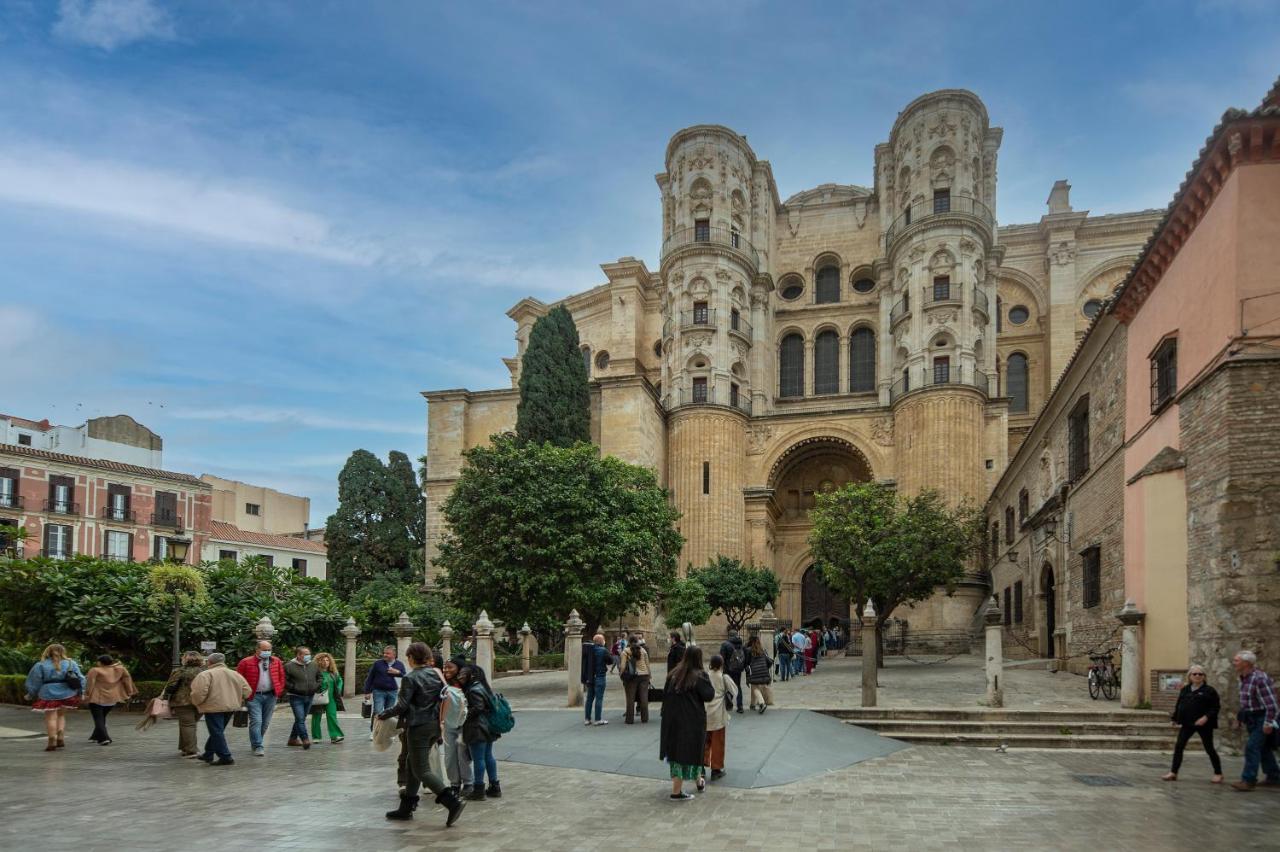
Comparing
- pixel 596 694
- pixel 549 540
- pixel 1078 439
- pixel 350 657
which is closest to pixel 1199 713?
pixel 596 694

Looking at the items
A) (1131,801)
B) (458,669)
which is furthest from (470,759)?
(1131,801)

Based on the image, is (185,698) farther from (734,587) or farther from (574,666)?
(734,587)

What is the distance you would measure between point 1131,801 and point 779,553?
113 feet

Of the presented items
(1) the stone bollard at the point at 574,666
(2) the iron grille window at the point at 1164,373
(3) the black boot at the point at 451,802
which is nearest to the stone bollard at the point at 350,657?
(1) the stone bollard at the point at 574,666

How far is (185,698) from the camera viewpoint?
11.7m

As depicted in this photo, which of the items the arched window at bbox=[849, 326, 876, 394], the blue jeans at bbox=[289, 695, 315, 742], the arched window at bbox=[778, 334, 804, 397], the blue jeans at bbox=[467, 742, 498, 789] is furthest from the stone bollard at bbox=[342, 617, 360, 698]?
the arched window at bbox=[849, 326, 876, 394]

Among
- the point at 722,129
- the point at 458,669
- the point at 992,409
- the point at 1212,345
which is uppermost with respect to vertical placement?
the point at 722,129

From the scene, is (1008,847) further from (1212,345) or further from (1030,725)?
(1212,345)

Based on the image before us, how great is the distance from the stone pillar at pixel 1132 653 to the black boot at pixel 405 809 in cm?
1105

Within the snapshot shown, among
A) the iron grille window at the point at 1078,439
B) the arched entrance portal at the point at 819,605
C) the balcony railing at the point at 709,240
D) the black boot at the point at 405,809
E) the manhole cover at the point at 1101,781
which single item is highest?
the balcony railing at the point at 709,240

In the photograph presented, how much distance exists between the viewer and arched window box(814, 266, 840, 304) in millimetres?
46219

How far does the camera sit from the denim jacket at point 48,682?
40.1 feet

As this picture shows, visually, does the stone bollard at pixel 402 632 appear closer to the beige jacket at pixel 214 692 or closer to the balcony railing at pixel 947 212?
the beige jacket at pixel 214 692

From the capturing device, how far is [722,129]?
143 ft
